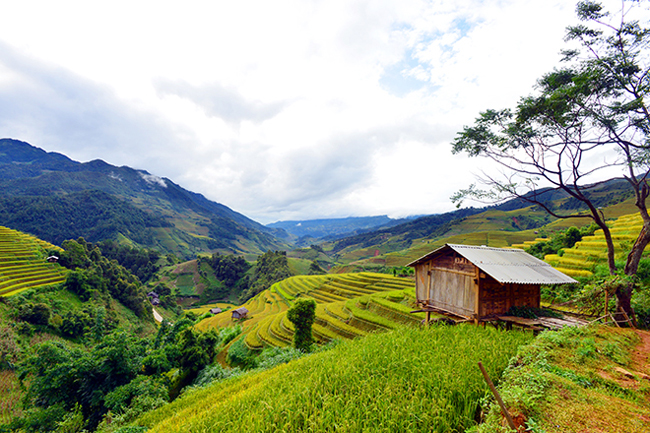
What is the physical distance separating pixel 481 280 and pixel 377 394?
8.29 meters

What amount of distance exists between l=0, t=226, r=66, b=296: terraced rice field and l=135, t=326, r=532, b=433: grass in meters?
49.9

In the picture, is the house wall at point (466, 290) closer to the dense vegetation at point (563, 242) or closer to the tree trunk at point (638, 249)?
the tree trunk at point (638, 249)

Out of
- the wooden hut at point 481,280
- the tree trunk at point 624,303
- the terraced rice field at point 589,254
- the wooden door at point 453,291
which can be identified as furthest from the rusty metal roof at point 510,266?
the terraced rice field at point 589,254

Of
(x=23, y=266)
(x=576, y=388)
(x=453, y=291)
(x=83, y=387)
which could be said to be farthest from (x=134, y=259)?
(x=576, y=388)

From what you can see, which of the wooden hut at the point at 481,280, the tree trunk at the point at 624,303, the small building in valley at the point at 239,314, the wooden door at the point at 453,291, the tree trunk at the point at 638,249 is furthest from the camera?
the small building in valley at the point at 239,314

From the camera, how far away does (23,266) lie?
4253 centimetres

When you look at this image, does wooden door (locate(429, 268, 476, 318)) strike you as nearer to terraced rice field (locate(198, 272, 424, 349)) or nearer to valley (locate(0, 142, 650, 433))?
valley (locate(0, 142, 650, 433))

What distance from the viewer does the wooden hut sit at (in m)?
10.4

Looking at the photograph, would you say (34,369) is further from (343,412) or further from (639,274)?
(639,274)

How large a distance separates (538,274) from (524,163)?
533cm

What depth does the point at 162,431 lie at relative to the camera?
5312mm

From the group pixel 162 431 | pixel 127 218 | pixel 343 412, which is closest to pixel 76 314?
pixel 162 431

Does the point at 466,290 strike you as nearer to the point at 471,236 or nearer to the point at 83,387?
the point at 83,387

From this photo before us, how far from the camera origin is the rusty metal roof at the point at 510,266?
Answer: 32.7 feet
